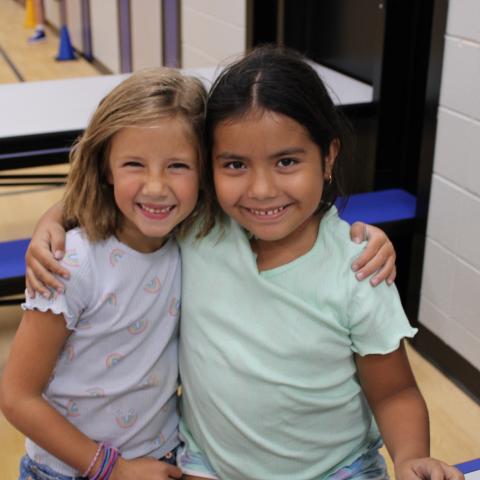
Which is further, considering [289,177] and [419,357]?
[419,357]

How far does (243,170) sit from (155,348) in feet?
1.09

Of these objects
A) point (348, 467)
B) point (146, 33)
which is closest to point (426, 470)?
point (348, 467)

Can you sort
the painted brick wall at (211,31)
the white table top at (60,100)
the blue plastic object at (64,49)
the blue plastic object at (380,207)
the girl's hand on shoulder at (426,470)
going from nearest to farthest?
the girl's hand on shoulder at (426,470), the white table top at (60,100), the blue plastic object at (380,207), the painted brick wall at (211,31), the blue plastic object at (64,49)

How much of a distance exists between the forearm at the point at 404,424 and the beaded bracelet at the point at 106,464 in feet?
1.35

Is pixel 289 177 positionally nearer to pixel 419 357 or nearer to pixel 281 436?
pixel 281 436

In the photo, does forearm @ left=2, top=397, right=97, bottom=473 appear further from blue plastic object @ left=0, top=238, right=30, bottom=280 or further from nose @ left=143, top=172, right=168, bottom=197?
blue plastic object @ left=0, top=238, right=30, bottom=280

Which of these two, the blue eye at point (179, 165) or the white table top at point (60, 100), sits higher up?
the blue eye at point (179, 165)

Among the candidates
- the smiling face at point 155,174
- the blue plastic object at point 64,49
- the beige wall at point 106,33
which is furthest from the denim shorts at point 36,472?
the blue plastic object at point 64,49

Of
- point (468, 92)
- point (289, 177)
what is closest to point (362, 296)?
point (289, 177)

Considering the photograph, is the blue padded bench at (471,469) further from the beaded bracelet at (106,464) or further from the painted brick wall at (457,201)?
the painted brick wall at (457,201)

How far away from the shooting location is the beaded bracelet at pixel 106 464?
4.02 feet

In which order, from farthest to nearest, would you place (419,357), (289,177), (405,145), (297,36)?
(297,36)
(405,145)
(419,357)
(289,177)

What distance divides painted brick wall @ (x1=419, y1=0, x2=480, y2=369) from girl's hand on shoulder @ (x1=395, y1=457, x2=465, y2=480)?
4.46 ft

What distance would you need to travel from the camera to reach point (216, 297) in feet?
4.05
